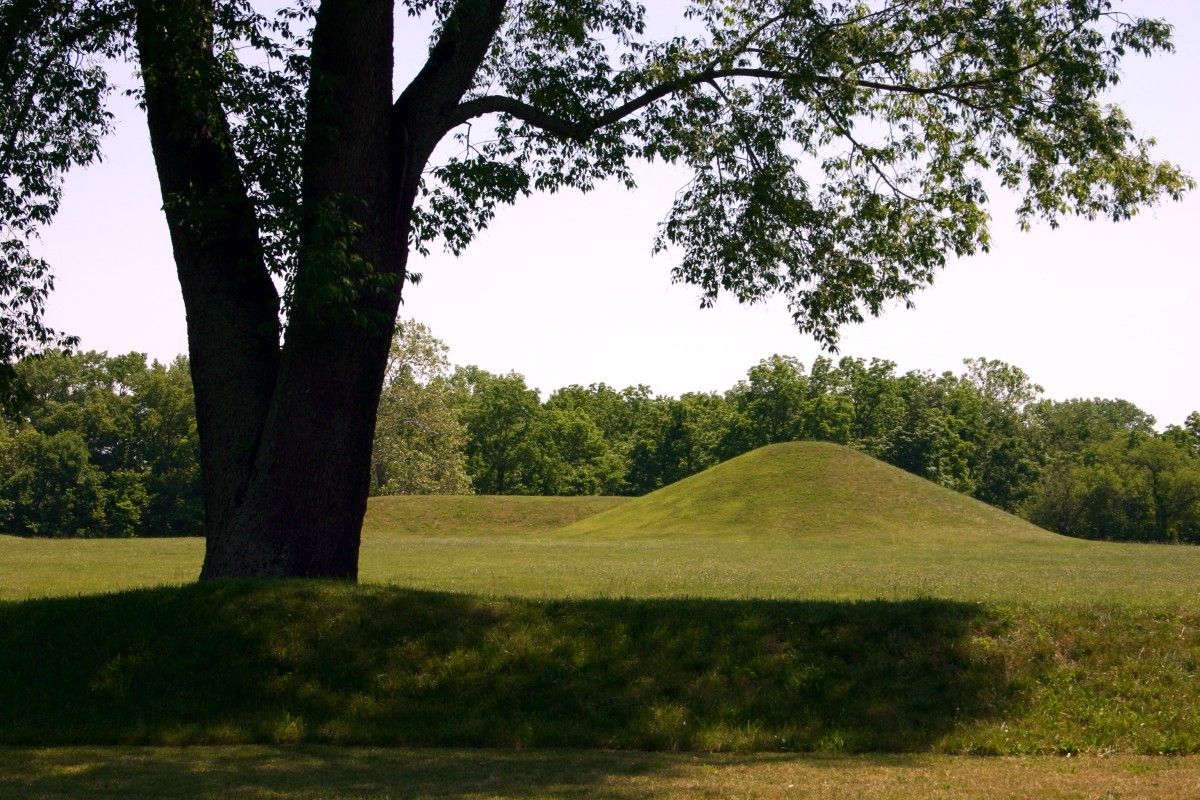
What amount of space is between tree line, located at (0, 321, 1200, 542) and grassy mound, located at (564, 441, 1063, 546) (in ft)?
84.0

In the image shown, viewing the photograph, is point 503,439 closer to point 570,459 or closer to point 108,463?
point 570,459

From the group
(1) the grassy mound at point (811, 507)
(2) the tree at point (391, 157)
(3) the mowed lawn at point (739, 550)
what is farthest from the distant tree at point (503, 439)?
(2) the tree at point (391, 157)

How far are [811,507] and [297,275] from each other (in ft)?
189

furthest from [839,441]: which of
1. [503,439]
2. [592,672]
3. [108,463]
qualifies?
[592,672]

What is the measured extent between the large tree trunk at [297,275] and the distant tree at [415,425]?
80.0 meters

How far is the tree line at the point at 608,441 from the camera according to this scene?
105500 mm

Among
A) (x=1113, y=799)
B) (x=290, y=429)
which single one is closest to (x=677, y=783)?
(x=1113, y=799)

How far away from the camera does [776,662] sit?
46.2 feet

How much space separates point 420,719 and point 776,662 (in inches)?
163

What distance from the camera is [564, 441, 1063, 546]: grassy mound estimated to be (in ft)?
219

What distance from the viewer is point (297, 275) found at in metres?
16.0

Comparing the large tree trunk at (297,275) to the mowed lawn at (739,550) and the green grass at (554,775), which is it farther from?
the mowed lawn at (739,550)

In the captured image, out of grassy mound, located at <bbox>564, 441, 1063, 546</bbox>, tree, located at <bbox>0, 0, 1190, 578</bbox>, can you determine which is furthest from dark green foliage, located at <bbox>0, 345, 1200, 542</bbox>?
tree, located at <bbox>0, 0, 1190, 578</bbox>

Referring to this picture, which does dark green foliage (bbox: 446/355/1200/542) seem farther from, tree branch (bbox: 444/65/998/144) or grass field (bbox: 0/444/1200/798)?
grass field (bbox: 0/444/1200/798)
